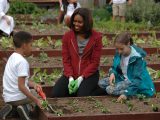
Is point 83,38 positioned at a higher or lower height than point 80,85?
higher

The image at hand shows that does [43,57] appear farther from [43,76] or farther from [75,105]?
[75,105]

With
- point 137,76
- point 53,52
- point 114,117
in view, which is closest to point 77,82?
point 137,76

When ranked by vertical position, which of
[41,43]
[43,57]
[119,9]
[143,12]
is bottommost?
[43,57]

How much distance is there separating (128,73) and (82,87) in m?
0.67

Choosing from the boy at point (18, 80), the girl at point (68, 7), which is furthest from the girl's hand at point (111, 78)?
the girl at point (68, 7)

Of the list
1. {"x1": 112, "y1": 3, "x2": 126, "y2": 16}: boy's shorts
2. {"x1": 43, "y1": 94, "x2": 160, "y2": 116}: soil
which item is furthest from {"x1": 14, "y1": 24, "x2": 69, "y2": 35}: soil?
{"x1": 43, "y1": 94, "x2": 160, "y2": 116}: soil

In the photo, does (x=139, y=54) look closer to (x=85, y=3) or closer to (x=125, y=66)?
(x=125, y=66)

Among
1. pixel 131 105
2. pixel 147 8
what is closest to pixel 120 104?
pixel 131 105

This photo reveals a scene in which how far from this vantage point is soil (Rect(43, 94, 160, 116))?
7660mm

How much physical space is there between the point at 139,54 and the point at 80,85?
926mm

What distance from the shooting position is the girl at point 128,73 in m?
8.16

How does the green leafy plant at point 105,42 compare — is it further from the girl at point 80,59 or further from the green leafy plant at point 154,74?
the girl at point 80,59

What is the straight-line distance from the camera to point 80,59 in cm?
860

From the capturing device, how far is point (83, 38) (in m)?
8.69
